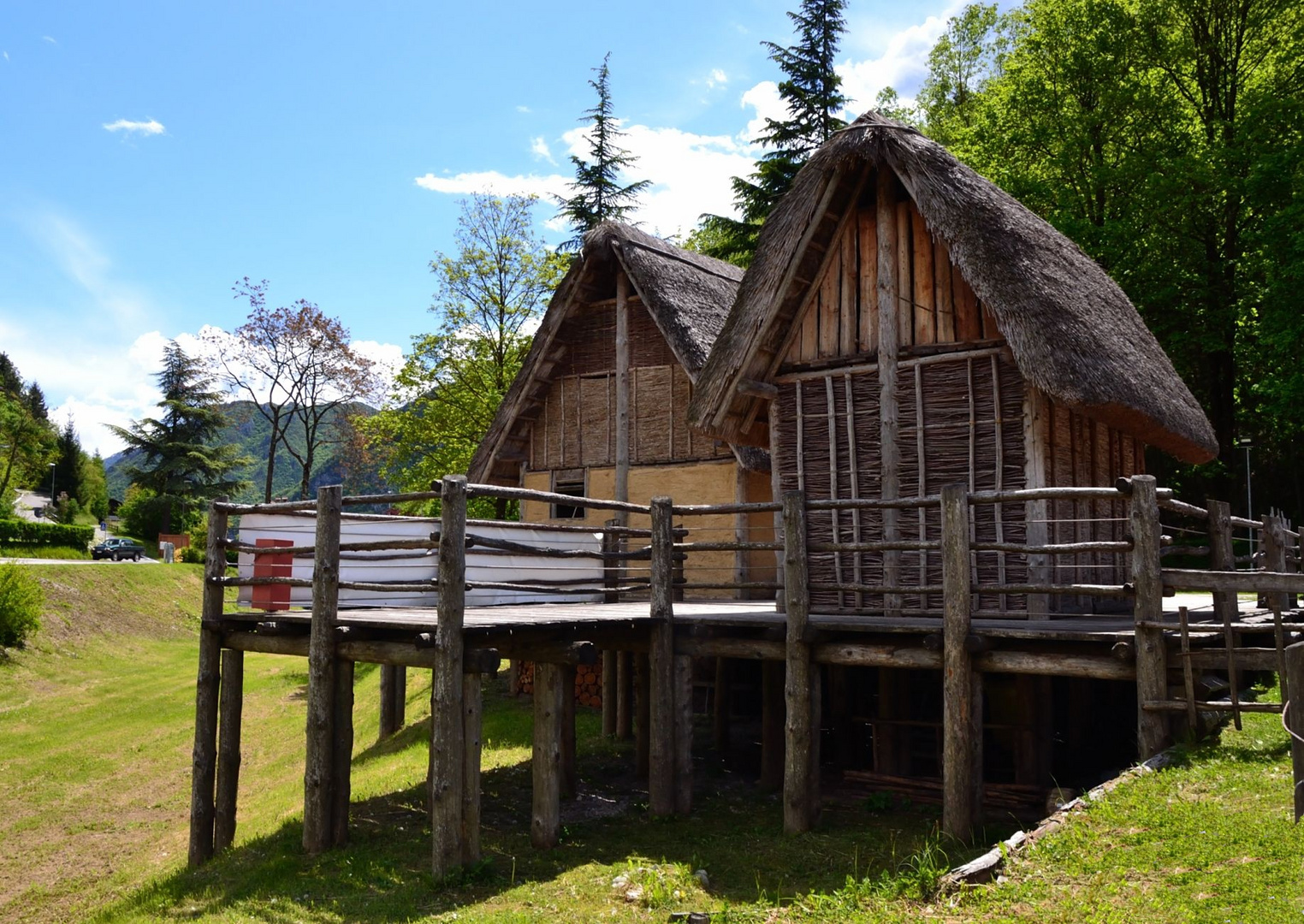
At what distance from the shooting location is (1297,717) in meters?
4.34

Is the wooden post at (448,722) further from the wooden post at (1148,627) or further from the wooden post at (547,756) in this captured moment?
the wooden post at (1148,627)

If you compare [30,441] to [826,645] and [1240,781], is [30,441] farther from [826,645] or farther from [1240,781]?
[1240,781]

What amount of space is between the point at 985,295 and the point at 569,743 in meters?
7.11

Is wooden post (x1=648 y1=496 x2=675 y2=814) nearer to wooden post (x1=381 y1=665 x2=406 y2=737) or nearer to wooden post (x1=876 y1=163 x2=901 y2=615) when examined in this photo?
wooden post (x1=876 y1=163 x2=901 y2=615)

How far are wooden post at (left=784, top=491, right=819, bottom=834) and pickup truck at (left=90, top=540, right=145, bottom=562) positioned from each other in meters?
42.6

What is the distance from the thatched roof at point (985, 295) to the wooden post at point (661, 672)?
7.96ft

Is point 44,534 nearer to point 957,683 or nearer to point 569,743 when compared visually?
point 569,743

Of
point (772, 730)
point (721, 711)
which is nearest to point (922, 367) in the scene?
point (772, 730)

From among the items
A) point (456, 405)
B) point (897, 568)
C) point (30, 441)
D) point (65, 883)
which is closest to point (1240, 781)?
point (897, 568)

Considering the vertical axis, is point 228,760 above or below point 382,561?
below

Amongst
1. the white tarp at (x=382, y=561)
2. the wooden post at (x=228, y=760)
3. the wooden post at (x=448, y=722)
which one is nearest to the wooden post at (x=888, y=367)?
the white tarp at (x=382, y=561)

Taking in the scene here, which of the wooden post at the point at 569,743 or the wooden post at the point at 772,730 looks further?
the wooden post at the point at 569,743

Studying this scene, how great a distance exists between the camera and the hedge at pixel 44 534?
41.7 metres

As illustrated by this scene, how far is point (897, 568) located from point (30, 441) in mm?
63114
